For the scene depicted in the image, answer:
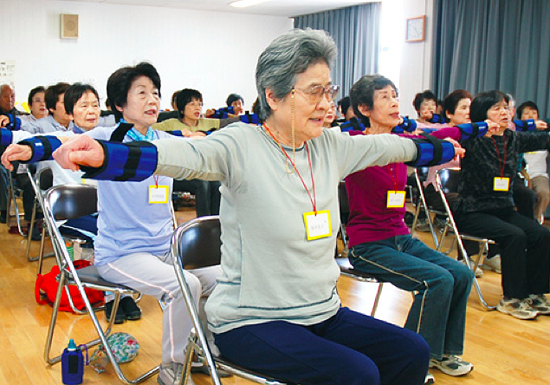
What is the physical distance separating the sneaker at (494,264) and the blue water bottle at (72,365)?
327 cm

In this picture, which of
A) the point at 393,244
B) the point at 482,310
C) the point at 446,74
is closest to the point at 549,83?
the point at 446,74

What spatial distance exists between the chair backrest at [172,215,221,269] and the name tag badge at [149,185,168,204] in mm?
550

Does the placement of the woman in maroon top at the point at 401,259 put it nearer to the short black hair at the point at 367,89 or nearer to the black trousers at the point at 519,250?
the short black hair at the point at 367,89

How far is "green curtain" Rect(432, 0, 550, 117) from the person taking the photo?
766 cm

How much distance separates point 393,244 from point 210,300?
4.38 ft

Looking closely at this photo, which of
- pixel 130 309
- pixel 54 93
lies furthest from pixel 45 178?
pixel 54 93

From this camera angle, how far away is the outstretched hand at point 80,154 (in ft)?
4.30

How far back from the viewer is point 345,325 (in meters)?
1.78

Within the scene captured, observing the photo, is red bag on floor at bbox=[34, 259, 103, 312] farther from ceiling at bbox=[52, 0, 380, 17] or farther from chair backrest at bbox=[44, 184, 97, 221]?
ceiling at bbox=[52, 0, 380, 17]

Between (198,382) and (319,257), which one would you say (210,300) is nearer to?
(319,257)

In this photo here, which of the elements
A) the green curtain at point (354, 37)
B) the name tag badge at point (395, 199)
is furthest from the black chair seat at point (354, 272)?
the green curtain at point (354, 37)

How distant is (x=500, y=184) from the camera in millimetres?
3846

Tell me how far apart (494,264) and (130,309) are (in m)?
2.83

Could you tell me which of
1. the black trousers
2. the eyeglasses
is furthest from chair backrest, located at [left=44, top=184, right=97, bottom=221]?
the black trousers
